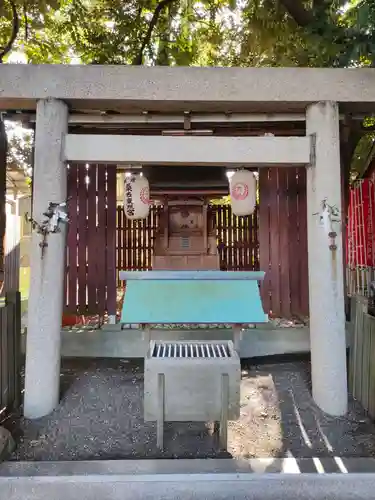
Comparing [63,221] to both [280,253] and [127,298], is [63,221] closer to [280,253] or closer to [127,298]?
[127,298]

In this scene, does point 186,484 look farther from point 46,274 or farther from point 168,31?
point 168,31

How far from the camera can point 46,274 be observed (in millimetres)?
3914

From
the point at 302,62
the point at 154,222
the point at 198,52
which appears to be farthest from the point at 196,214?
the point at 198,52

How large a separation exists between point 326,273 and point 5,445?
11.2 ft

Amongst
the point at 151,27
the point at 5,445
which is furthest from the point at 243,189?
the point at 151,27

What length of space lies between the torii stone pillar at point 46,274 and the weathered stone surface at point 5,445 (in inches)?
22.1

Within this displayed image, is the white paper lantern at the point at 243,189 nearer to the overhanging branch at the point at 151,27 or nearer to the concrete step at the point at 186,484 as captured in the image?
the concrete step at the point at 186,484

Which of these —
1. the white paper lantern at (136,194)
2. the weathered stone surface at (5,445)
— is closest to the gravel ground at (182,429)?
the weathered stone surface at (5,445)

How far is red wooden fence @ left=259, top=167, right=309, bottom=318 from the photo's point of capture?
612cm

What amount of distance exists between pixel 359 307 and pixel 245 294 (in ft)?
4.46

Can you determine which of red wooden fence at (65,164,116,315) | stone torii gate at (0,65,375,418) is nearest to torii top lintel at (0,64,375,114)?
stone torii gate at (0,65,375,418)

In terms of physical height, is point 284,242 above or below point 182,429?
above

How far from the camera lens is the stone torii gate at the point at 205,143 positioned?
3928 millimetres

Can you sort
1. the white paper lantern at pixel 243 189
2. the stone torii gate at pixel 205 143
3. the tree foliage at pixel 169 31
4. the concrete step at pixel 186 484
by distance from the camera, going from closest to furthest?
the concrete step at pixel 186 484 → the stone torii gate at pixel 205 143 → the white paper lantern at pixel 243 189 → the tree foliage at pixel 169 31
